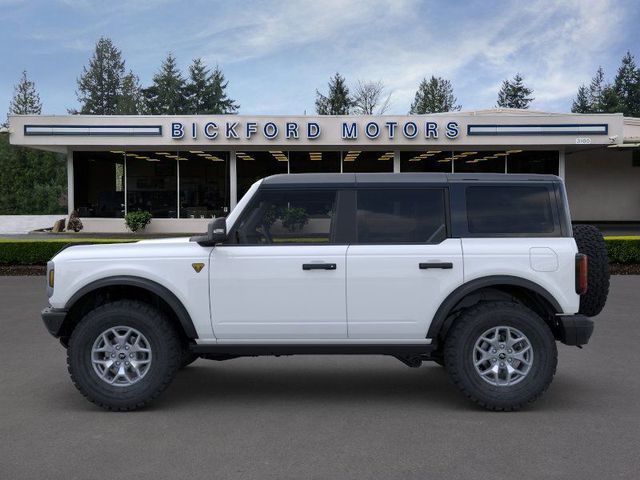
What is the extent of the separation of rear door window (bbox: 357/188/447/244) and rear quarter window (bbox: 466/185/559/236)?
272 mm

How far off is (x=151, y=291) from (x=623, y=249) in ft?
46.7

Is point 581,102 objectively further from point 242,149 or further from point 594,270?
point 594,270

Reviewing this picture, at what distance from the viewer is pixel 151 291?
5.71m

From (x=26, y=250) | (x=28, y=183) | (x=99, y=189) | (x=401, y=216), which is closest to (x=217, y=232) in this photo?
(x=401, y=216)

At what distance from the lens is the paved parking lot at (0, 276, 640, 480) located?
4.37 metres

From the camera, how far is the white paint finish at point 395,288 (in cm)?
565

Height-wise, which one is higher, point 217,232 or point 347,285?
point 217,232

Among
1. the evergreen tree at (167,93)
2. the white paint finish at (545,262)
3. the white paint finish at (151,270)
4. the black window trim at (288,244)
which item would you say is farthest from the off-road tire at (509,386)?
the evergreen tree at (167,93)

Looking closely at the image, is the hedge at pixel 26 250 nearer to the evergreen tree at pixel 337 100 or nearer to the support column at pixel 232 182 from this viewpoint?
the support column at pixel 232 182

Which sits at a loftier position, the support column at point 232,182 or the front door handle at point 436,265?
the support column at point 232,182

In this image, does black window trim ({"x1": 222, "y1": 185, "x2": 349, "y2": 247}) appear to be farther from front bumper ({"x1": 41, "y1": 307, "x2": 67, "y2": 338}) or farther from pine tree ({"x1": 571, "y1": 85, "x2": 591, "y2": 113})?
pine tree ({"x1": 571, "y1": 85, "x2": 591, "y2": 113})

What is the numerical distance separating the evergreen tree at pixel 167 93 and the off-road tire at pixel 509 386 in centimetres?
7625

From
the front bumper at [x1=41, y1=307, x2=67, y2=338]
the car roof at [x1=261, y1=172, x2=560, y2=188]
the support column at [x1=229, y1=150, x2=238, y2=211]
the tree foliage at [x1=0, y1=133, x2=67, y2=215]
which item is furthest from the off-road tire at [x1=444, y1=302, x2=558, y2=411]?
the tree foliage at [x1=0, y1=133, x2=67, y2=215]

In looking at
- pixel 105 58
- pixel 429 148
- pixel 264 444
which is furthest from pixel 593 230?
pixel 105 58
